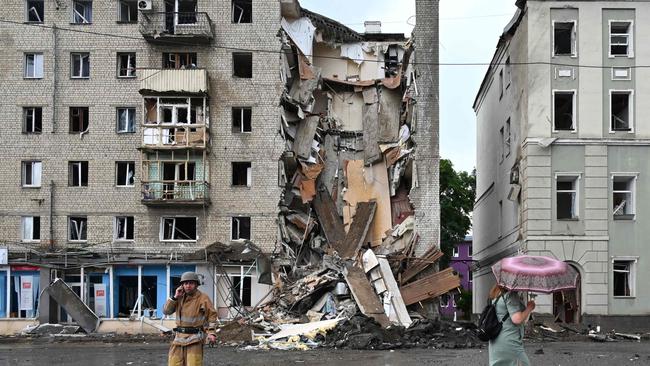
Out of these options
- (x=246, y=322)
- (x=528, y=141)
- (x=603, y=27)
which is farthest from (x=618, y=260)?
(x=246, y=322)

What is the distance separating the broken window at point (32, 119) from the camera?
35.3 meters

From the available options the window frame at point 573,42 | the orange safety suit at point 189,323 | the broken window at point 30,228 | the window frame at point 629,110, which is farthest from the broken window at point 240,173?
the orange safety suit at point 189,323

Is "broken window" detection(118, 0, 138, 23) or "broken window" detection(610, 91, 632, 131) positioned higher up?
"broken window" detection(118, 0, 138, 23)

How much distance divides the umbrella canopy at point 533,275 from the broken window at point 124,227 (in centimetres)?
2865

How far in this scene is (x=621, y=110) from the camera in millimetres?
31359

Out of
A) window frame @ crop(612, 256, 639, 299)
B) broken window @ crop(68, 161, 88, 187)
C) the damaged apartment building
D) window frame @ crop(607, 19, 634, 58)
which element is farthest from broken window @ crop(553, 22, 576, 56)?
broken window @ crop(68, 161, 88, 187)

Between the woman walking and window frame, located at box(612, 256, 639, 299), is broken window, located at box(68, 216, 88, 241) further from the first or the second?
the woman walking

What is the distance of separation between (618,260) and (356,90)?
16297 mm

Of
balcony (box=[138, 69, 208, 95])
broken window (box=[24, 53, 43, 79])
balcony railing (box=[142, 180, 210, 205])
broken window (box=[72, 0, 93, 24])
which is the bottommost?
balcony railing (box=[142, 180, 210, 205])

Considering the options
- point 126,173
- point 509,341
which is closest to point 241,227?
point 126,173

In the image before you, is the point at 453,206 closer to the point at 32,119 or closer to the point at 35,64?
the point at 32,119

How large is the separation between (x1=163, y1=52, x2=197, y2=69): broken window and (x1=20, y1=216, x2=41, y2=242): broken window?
940 cm

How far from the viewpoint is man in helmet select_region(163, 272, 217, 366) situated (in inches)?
374

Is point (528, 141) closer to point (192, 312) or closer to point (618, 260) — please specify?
point (618, 260)
